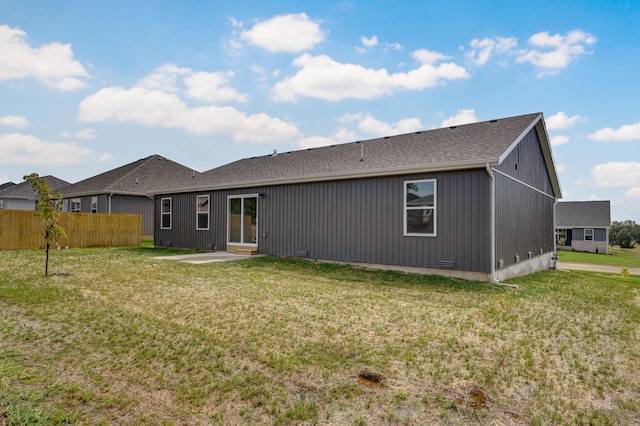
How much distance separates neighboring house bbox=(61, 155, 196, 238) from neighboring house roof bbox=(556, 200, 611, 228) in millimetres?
32601

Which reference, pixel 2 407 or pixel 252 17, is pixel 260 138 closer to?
pixel 252 17

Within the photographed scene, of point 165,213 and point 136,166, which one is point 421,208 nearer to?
point 165,213

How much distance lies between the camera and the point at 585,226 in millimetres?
31203

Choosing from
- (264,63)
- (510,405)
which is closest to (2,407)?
(510,405)

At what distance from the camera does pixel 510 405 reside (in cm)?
269

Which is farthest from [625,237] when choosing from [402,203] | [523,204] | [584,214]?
[402,203]

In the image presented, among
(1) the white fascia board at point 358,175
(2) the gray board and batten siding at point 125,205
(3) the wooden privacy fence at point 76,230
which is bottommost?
(3) the wooden privacy fence at point 76,230

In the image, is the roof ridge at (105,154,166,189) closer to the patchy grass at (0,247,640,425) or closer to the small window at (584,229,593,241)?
the patchy grass at (0,247,640,425)

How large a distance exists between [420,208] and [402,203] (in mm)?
471

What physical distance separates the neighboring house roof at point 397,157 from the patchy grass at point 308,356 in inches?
131

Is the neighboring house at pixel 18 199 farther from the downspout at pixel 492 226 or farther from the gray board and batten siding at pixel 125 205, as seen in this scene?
the downspout at pixel 492 226

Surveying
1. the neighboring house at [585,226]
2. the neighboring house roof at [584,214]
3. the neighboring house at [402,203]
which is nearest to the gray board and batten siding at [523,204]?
the neighboring house at [402,203]

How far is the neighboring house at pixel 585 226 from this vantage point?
3053 cm

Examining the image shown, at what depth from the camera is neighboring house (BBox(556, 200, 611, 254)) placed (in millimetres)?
30531
